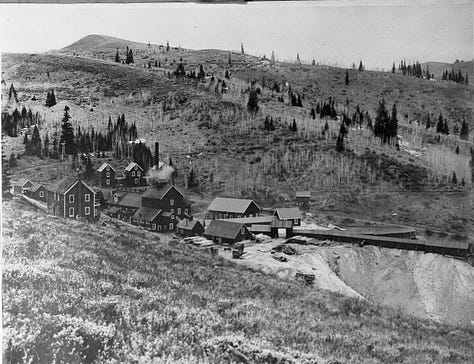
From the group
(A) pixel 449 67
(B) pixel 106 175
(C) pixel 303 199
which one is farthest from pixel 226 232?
(A) pixel 449 67

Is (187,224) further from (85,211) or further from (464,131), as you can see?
(464,131)

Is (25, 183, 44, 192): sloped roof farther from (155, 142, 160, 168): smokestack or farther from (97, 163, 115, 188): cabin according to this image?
(155, 142, 160, 168): smokestack

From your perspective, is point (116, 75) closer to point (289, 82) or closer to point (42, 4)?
point (42, 4)

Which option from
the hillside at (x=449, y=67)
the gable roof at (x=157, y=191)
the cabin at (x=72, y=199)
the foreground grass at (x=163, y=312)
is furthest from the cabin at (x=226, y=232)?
the hillside at (x=449, y=67)

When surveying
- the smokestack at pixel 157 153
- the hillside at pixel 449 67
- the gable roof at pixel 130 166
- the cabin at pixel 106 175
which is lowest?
the cabin at pixel 106 175

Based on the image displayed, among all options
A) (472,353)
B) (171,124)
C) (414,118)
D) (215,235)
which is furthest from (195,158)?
(472,353)

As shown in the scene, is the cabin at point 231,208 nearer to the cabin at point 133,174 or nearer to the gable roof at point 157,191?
the gable roof at point 157,191

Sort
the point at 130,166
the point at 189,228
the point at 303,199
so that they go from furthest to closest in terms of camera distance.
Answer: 1. the point at 130,166
2. the point at 189,228
3. the point at 303,199
